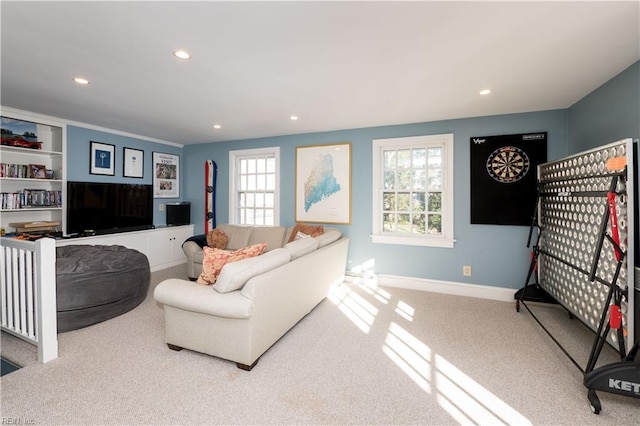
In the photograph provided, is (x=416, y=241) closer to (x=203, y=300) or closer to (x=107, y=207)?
(x=203, y=300)

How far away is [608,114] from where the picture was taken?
102 inches

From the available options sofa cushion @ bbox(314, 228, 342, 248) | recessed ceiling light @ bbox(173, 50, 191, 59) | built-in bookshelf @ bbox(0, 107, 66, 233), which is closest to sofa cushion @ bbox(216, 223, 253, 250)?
sofa cushion @ bbox(314, 228, 342, 248)

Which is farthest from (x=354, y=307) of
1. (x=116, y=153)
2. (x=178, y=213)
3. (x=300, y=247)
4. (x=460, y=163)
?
(x=116, y=153)

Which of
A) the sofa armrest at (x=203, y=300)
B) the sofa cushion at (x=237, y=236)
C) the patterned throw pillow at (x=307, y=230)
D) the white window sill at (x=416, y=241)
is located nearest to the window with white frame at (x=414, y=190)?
the white window sill at (x=416, y=241)

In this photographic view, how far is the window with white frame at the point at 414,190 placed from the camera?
387 cm

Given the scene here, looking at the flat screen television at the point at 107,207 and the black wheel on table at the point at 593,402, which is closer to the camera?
the black wheel on table at the point at 593,402

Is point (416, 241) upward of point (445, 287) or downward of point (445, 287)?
upward

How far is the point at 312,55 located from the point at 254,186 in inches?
132

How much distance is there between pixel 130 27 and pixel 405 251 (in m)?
3.72

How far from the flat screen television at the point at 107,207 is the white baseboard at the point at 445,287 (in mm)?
Result: 3642

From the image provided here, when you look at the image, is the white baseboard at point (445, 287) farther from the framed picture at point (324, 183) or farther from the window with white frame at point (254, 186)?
the window with white frame at point (254, 186)

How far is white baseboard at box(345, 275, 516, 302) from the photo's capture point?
3.61 metres

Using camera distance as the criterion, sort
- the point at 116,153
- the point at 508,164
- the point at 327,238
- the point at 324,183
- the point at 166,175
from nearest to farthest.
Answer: the point at 508,164, the point at 327,238, the point at 324,183, the point at 116,153, the point at 166,175

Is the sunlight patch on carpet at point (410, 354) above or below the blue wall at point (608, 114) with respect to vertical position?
below
